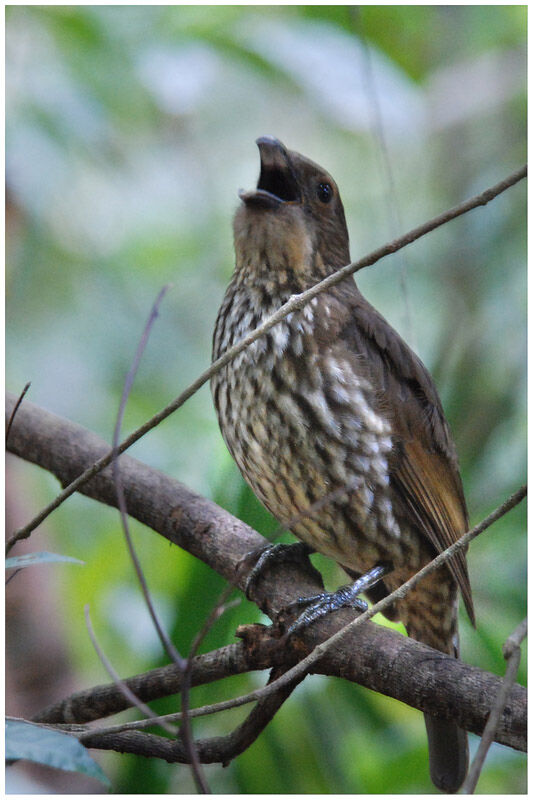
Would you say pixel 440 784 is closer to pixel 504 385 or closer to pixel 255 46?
pixel 504 385

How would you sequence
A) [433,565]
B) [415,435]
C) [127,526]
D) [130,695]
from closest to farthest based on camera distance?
1. [433,565]
2. [127,526]
3. [130,695]
4. [415,435]

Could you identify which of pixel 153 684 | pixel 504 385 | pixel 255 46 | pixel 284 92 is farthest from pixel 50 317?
pixel 153 684

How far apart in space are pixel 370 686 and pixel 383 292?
1.87 metres

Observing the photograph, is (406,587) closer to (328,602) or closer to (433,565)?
(433,565)

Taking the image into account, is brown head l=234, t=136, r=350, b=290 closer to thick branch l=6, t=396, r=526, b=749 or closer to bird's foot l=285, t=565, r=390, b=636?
thick branch l=6, t=396, r=526, b=749

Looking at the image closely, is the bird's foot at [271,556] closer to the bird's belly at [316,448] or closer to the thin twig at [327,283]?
the bird's belly at [316,448]

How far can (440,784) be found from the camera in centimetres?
227

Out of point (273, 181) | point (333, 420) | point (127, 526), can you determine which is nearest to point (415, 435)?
point (333, 420)

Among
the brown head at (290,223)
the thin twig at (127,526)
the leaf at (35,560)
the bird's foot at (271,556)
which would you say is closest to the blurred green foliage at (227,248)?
the bird's foot at (271,556)

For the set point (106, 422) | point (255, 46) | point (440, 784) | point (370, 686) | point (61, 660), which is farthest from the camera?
point (106, 422)

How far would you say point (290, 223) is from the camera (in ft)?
7.85

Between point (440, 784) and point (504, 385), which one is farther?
point (504, 385)

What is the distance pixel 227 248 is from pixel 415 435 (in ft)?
5.48

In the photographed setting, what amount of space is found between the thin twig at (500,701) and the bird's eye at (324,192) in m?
1.28
